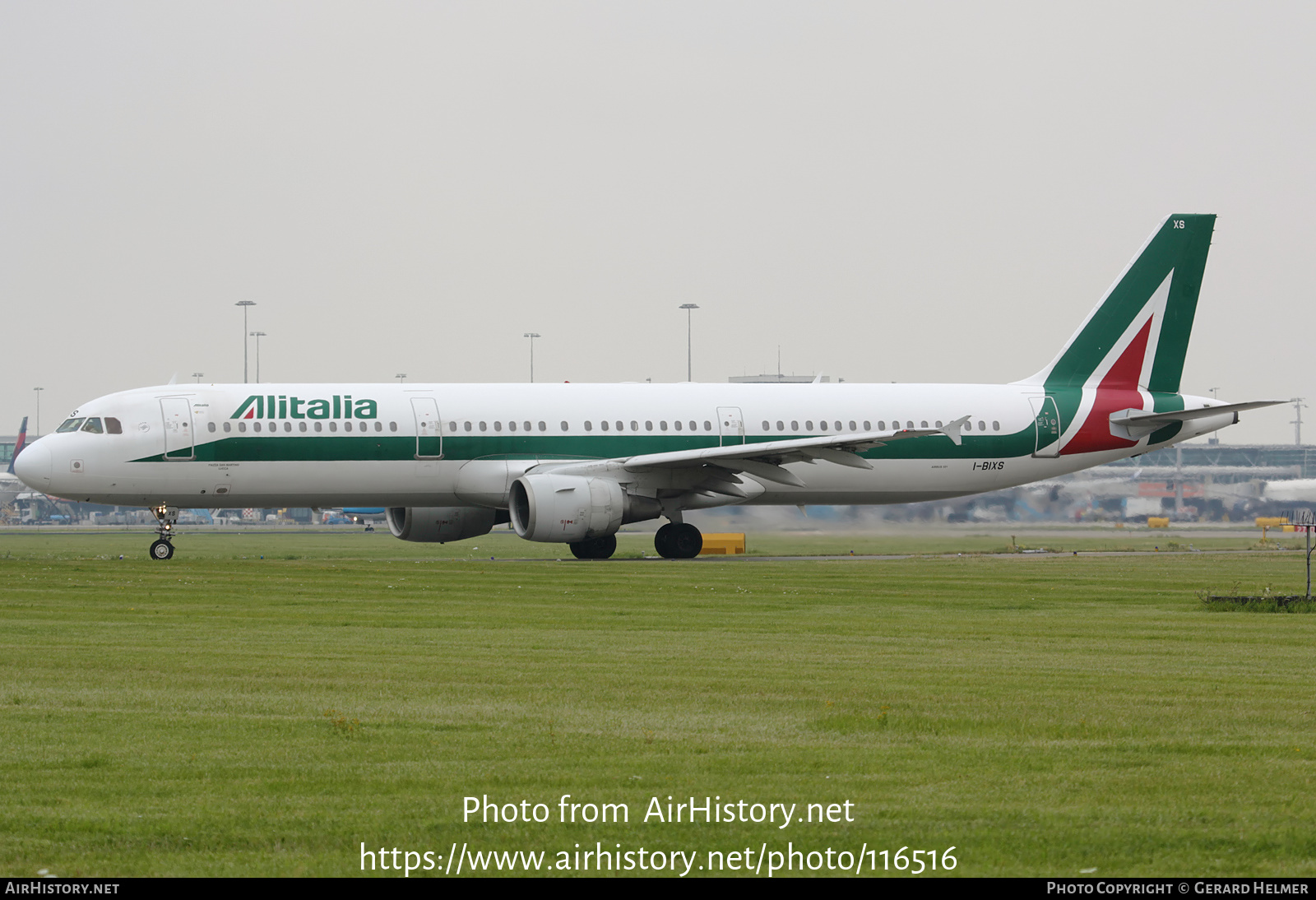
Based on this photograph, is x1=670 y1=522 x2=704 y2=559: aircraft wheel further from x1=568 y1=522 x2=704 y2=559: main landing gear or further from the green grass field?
the green grass field

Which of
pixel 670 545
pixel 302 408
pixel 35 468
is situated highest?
pixel 302 408

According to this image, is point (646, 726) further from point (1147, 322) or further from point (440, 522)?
point (1147, 322)

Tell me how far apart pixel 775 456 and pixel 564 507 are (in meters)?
4.88

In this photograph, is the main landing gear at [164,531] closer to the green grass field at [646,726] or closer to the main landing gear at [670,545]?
the main landing gear at [670,545]

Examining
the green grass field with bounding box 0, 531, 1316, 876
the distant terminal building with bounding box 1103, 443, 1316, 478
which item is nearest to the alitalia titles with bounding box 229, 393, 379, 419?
the green grass field with bounding box 0, 531, 1316, 876

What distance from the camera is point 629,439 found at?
36531 mm

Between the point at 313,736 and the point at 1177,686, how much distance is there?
756cm

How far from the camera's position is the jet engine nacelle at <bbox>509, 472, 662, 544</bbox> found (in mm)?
33438

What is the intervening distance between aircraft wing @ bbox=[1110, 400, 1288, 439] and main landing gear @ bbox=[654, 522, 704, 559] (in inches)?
453

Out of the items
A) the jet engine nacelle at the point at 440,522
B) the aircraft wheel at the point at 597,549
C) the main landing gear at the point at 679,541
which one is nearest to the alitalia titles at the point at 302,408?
the jet engine nacelle at the point at 440,522

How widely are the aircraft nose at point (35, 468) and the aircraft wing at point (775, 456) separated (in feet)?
40.9

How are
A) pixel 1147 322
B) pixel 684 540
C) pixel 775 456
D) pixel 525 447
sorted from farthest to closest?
pixel 1147 322 → pixel 684 540 → pixel 525 447 → pixel 775 456

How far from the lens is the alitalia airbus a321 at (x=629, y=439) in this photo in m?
34.0

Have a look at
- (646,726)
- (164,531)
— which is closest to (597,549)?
(164,531)
